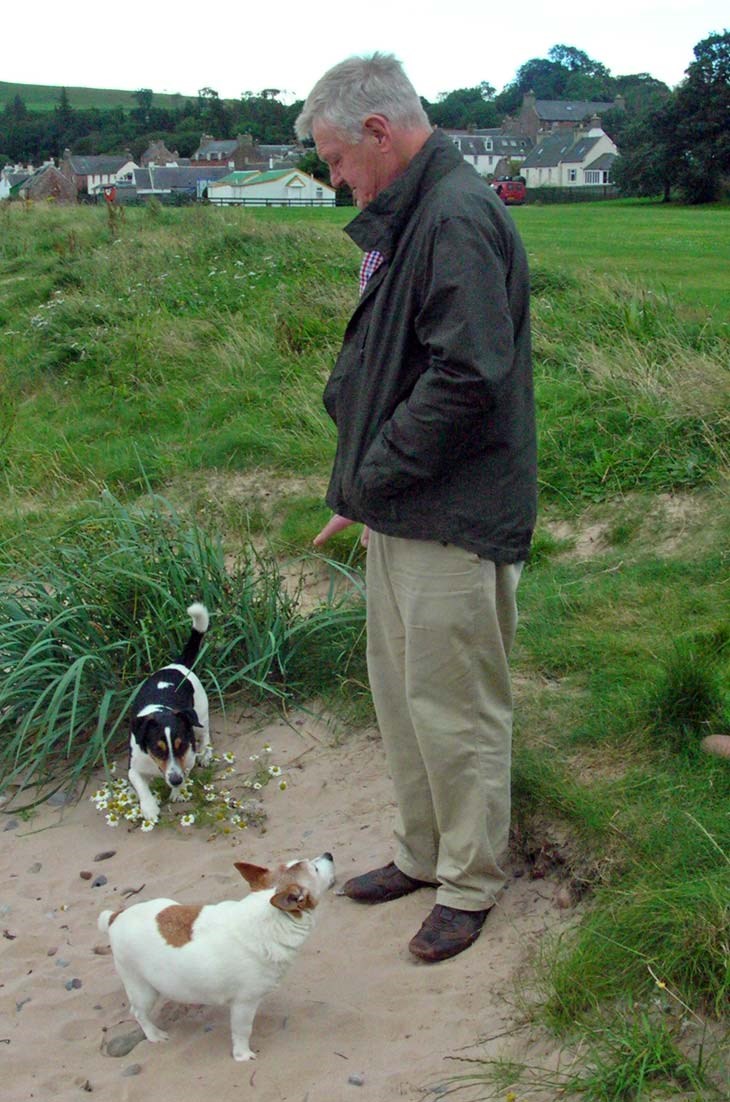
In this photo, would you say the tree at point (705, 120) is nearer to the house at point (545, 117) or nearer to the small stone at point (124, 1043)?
the small stone at point (124, 1043)

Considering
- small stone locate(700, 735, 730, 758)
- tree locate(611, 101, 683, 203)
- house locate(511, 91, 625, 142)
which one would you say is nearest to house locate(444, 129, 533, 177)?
house locate(511, 91, 625, 142)

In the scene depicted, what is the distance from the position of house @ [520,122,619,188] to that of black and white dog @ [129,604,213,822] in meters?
82.1

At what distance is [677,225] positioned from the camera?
22.4 metres

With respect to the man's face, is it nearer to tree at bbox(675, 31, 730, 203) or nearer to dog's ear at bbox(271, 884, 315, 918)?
dog's ear at bbox(271, 884, 315, 918)

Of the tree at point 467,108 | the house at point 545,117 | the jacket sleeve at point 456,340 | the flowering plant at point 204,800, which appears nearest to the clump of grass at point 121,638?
the flowering plant at point 204,800

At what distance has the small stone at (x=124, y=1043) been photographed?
3.48 m

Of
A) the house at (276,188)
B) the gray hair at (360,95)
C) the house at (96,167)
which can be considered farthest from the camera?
the house at (96,167)

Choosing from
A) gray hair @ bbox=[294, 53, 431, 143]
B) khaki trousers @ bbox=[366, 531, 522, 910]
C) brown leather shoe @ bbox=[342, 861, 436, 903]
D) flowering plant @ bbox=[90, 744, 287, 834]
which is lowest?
flowering plant @ bbox=[90, 744, 287, 834]

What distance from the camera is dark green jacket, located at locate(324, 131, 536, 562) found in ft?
9.34

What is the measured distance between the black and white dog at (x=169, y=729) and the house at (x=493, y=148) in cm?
9341

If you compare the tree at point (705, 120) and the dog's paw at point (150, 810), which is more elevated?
the tree at point (705, 120)

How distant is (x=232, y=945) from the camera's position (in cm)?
325

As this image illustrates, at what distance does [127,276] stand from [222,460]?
7.02m

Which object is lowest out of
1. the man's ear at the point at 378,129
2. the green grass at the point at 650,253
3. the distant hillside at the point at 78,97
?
the green grass at the point at 650,253
